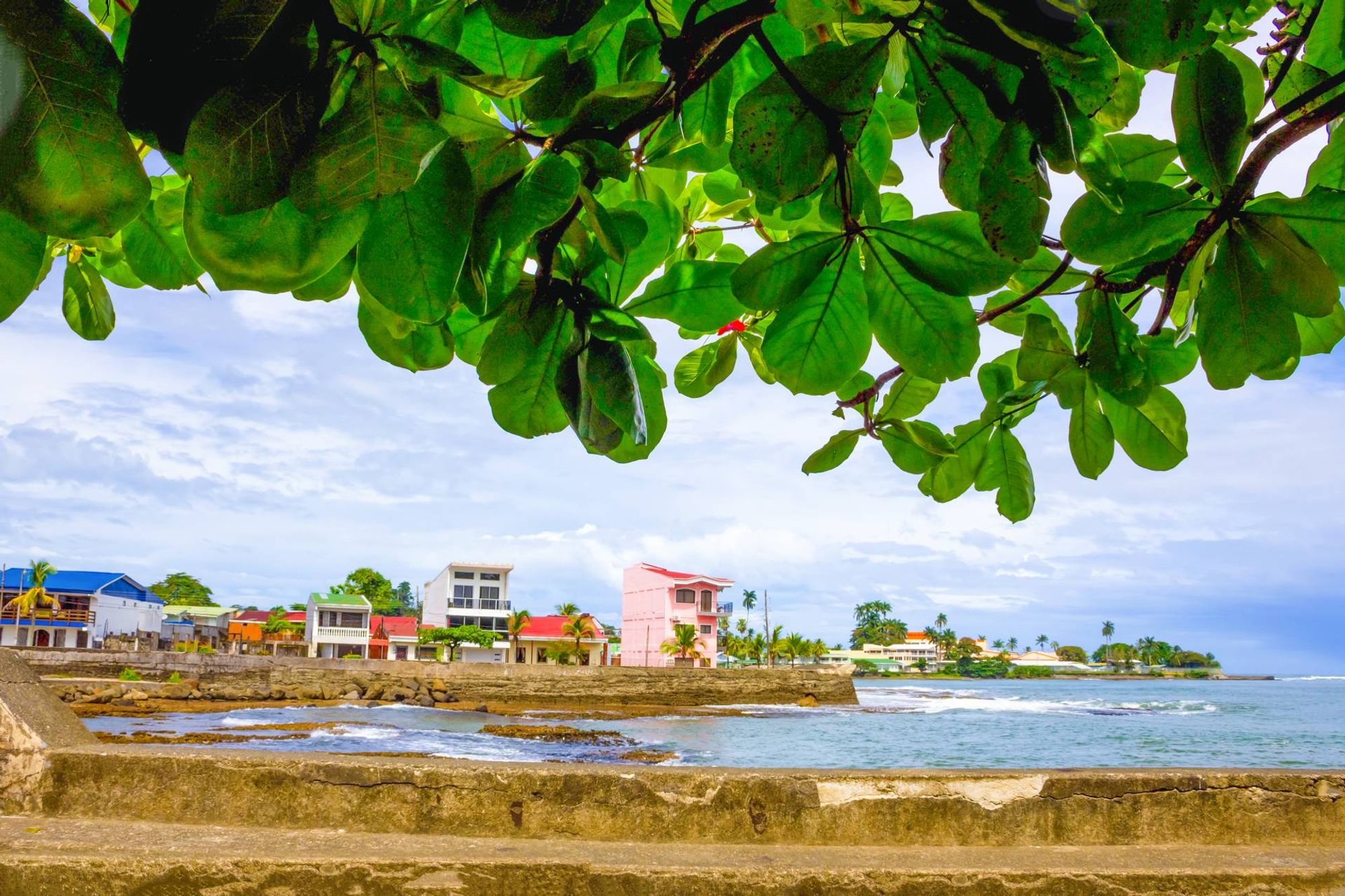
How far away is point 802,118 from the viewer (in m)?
0.48

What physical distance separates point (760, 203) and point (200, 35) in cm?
32

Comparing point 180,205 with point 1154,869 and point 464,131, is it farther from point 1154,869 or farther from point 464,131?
point 1154,869

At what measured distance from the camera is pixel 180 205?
2.10ft

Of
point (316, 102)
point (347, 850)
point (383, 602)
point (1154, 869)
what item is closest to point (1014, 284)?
point (316, 102)

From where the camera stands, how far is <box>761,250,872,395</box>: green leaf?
1.83ft

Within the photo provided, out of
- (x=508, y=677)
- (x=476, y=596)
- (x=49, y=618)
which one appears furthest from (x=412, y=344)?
(x=49, y=618)

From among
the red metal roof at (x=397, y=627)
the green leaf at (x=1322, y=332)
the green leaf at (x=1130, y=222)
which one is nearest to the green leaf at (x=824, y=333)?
the green leaf at (x=1130, y=222)

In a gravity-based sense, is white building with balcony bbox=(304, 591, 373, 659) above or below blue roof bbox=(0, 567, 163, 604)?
below

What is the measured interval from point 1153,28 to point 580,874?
2.13m

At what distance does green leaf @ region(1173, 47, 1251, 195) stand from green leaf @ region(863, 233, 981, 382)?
16cm

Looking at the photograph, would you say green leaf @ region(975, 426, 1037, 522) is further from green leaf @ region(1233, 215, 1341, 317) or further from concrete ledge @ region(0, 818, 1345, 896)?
concrete ledge @ region(0, 818, 1345, 896)

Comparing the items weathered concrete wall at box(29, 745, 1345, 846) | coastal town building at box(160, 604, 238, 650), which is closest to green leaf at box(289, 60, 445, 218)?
weathered concrete wall at box(29, 745, 1345, 846)

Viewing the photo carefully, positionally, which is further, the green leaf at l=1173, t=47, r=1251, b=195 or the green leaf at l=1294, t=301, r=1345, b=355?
the green leaf at l=1294, t=301, r=1345, b=355

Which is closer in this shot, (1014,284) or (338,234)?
(338,234)
